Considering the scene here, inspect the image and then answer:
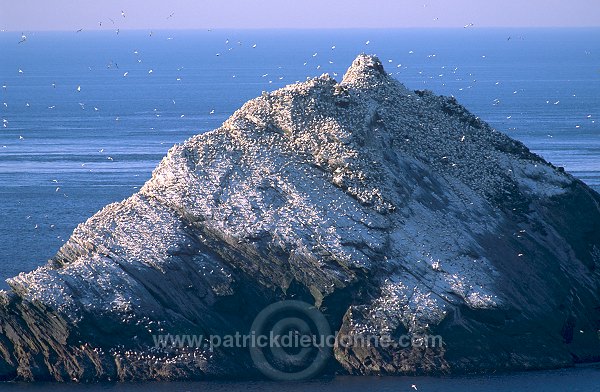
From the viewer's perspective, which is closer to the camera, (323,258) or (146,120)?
(323,258)

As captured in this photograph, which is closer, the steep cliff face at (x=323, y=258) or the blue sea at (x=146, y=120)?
the steep cliff face at (x=323, y=258)

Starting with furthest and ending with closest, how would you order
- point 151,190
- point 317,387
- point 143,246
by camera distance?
1. point 151,190
2. point 143,246
3. point 317,387

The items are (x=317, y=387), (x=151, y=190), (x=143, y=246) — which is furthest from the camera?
(x=151, y=190)

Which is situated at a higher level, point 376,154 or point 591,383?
point 376,154

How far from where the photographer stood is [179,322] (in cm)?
3750

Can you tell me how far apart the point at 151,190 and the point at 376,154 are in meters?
8.92

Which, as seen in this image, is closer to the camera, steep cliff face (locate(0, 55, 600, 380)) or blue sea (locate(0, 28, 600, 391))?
steep cliff face (locate(0, 55, 600, 380))

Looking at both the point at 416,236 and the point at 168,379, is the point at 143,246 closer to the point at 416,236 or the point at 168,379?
the point at 168,379

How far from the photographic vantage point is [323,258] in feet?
127

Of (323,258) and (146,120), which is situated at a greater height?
(146,120)

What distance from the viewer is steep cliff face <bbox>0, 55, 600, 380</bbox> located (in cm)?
3731

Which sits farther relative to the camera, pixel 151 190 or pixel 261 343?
pixel 151 190

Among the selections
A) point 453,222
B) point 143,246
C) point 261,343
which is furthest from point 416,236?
point 143,246

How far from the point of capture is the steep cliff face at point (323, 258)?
3731 cm
